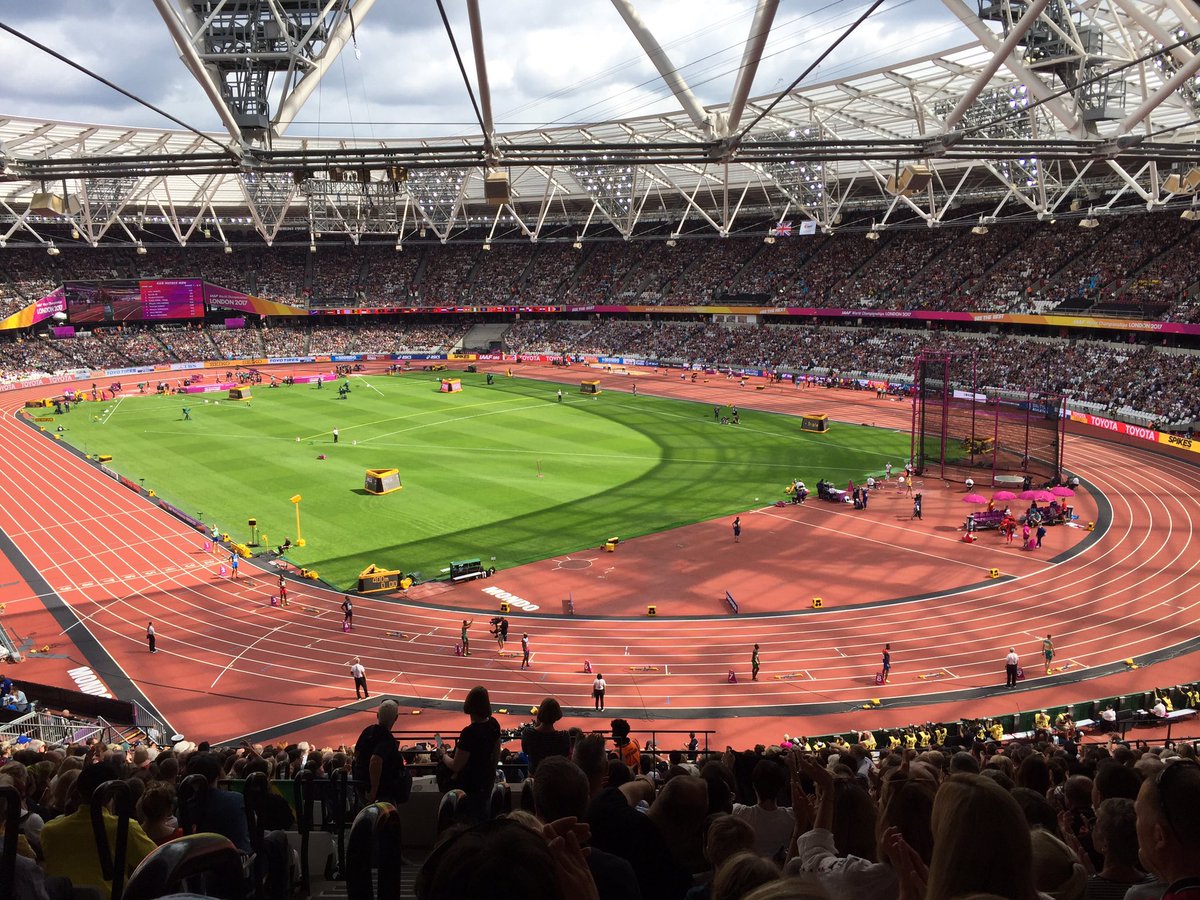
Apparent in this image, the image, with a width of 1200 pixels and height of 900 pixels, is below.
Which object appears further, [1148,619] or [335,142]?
[335,142]

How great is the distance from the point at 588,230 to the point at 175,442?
62.0 meters

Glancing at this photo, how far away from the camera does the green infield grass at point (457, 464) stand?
36.4 m

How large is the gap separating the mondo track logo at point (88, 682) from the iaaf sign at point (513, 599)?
11.6m

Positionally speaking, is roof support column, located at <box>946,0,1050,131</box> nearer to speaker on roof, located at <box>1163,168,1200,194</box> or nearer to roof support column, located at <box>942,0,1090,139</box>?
roof support column, located at <box>942,0,1090,139</box>

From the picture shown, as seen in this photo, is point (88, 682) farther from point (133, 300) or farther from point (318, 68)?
point (133, 300)

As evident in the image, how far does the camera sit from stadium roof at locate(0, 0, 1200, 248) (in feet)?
56.2

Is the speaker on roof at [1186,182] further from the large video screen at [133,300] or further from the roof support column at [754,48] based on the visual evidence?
the large video screen at [133,300]

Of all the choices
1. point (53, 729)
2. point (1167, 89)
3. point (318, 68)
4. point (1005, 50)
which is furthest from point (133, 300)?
point (1167, 89)

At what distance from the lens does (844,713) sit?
2242 centimetres

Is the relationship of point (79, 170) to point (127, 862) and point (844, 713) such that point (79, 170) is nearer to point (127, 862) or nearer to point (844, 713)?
point (127, 862)

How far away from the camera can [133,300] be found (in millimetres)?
91938

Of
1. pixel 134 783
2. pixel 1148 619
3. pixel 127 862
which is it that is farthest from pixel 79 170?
pixel 1148 619

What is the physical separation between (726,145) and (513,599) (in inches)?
673

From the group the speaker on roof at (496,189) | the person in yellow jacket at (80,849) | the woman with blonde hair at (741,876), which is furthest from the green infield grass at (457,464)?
the woman with blonde hair at (741,876)
